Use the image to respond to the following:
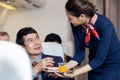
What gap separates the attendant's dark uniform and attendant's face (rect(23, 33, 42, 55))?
0.99 feet

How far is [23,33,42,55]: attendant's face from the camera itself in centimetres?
195

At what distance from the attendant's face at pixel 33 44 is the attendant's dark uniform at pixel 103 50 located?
11.8 inches

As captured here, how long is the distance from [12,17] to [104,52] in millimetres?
2516

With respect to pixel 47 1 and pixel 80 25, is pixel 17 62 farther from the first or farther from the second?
pixel 47 1


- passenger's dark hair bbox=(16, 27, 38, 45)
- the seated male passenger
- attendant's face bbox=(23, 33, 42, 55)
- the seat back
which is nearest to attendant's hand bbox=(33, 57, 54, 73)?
the seated male passenger

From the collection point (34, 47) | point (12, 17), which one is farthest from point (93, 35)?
point (12, 17)

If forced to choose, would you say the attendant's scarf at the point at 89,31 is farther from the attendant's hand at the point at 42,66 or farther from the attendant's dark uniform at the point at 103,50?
the attendant's hand at the point at 42,66

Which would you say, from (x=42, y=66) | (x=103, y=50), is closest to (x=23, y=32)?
(x=42, y=66)

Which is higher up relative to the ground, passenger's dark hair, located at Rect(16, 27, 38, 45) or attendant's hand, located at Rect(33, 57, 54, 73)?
passenger's dark hair, located at Rect(16, 27, 38, 45)

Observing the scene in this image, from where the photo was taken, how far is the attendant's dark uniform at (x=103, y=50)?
1.73 metres

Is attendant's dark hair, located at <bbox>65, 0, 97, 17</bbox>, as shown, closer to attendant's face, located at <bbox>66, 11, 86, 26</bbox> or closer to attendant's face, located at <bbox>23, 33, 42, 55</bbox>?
attendant's face, located at <bbox>66, 11, 86, 26</bbox>

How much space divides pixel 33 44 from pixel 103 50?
0.56 m

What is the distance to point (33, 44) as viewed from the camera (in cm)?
197

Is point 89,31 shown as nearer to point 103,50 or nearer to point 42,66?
point 103,50
